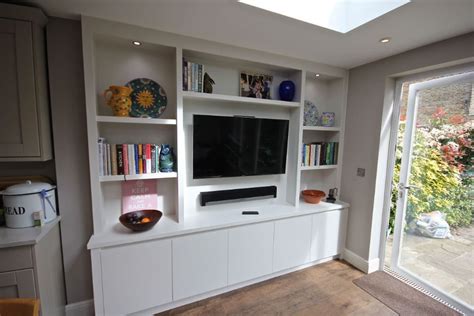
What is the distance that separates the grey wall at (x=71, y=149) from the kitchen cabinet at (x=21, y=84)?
0.11 m

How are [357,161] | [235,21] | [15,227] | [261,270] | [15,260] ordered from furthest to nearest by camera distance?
[357,161] < [261,270] < [235,21] < [15,227] < [15,260]

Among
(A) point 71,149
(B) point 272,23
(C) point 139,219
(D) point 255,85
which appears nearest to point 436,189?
(D) point 255,85

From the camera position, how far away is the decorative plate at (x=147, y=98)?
1830 millimetres

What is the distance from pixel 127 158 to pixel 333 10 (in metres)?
1.96

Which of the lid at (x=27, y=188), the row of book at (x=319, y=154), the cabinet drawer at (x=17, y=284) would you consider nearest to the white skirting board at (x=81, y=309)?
the cabinet drawer at (x=17, y=284)

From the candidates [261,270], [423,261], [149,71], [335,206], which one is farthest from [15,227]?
[423,261]

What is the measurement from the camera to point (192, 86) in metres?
1.88

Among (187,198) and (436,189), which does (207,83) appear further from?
(436,189)

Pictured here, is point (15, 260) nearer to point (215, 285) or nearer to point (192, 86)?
point (215, 285)

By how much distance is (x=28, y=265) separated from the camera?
1.28 m

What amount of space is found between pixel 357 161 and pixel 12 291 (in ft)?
10.1

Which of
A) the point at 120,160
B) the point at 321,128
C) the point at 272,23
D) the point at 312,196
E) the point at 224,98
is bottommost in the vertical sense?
the point at 312,196

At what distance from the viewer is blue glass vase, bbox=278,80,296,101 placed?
230 centimetres

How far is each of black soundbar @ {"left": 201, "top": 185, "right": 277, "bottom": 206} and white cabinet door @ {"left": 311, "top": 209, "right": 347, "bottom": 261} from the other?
57cm
